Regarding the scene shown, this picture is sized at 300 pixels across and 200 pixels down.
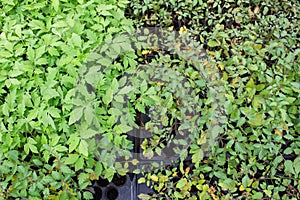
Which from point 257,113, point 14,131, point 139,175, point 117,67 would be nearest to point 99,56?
point 117,67

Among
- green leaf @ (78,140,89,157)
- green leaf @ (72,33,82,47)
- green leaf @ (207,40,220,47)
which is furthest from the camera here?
green leaf @ (207,40,220,47)

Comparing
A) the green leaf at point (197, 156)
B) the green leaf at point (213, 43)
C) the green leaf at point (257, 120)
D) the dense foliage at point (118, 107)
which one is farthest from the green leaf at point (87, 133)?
the green leaf at point (213, 43)

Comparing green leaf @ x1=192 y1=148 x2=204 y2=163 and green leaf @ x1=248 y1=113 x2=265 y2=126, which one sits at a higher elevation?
green leaf @ x1=248 y1=113 x2=265 y2=126

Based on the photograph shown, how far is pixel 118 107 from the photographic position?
5.01 feet

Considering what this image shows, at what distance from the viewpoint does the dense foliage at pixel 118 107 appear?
1.48 meters

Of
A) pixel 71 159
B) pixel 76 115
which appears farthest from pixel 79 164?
pixel 76 115

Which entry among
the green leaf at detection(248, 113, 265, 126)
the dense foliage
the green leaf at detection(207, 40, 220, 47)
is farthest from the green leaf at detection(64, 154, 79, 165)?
the green leaf at detection(207, 40, 220, 47)

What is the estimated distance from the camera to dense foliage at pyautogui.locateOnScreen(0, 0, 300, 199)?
1480 millimetres

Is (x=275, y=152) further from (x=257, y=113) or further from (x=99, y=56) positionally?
(x=99, y=56)

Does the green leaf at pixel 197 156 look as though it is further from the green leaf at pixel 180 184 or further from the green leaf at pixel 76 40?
the green leaf at pixel 76 40

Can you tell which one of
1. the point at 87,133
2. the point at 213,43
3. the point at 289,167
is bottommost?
the point at 289,167

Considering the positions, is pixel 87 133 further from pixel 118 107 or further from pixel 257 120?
pixel 257 120

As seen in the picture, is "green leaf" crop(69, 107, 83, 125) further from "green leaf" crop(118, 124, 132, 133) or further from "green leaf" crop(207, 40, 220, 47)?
"green leaf" crop(207, 40, 220, 47)

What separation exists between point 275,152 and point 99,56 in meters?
0.86
